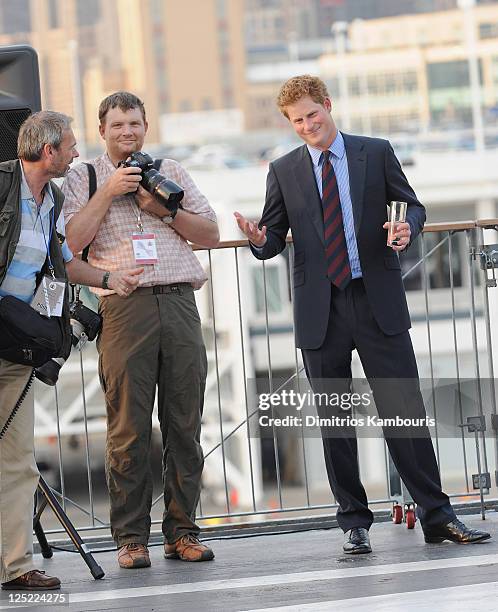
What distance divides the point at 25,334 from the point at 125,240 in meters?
0.74

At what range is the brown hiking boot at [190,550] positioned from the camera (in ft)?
16.1

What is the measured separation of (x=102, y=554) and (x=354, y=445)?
1.25 m

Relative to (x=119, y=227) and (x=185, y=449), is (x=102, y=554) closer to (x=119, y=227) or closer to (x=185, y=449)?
(x=185, y=449)

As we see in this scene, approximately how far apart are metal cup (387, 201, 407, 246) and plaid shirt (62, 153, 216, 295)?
0.76m

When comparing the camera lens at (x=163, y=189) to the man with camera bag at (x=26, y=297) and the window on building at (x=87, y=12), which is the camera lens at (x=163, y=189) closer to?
the man with camera bag at (x=26, y=297)

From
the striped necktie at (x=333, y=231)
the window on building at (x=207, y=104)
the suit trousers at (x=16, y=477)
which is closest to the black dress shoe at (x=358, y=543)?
the striped necktie at (x=333, y=231)

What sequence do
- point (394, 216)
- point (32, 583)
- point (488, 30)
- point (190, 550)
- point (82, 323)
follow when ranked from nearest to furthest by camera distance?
point (32, 583) → point (394, 216) → point (82, 323) → point (190, 550) → point (488, 30)

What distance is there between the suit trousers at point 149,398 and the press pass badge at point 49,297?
0.45 metres

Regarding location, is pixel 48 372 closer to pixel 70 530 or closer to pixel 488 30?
pixel 70 530

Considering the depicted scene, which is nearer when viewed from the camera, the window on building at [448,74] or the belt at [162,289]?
the belt at [162,289]

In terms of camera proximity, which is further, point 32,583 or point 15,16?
point 15,16

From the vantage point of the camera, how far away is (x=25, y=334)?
4.24m

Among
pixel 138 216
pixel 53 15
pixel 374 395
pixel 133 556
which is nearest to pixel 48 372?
pixel 138 216

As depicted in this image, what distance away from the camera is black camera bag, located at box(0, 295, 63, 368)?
13.9 feet
